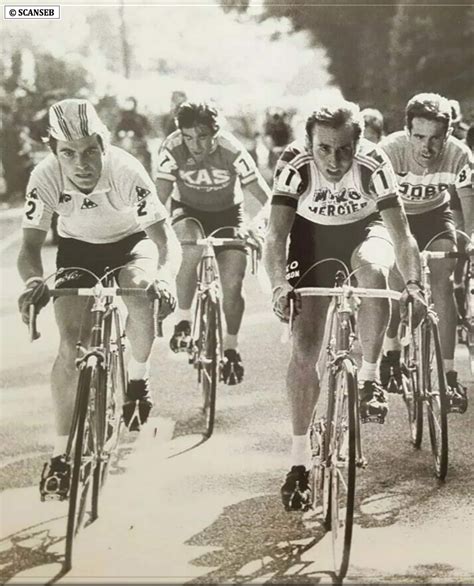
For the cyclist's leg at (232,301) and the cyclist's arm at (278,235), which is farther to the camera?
the cyclist's leg at (232,301)

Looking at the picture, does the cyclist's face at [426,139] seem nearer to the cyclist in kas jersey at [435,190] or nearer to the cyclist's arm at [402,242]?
the cyclist in kas jersey at [435,190]

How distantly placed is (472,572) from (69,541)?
1.43 meters

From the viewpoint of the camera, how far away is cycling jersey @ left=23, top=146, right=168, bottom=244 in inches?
113

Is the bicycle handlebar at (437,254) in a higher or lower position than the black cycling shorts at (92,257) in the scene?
lower

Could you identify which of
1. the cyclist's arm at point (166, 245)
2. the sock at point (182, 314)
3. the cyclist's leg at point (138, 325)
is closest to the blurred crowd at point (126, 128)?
the cyclist's arm at point (166, 245)

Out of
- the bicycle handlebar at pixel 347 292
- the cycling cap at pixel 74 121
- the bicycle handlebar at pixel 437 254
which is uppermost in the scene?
the cycling cap at pixel 74 121

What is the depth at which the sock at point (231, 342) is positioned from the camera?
9.87 feet

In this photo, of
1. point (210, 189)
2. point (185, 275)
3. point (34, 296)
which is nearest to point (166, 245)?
point (185, 275)

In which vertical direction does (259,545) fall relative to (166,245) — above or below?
below

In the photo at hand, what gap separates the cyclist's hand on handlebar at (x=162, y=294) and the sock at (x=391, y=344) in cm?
83

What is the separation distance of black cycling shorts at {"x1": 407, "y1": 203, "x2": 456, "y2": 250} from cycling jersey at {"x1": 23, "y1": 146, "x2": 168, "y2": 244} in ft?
3.27

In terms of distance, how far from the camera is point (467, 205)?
10.0ft

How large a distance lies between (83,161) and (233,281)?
716 mm

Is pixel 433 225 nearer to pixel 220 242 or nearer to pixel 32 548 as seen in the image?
pixel 220 242
